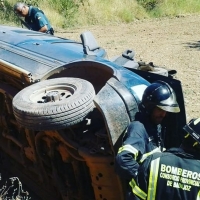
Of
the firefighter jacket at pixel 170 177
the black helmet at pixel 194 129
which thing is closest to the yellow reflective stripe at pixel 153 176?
the firefighter jacket at pixel 170 177

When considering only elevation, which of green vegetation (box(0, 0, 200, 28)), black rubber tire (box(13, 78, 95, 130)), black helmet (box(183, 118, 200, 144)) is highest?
black helmet (box(183, 118, 200, 144))

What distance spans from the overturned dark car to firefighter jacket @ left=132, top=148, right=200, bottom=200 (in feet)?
1.81

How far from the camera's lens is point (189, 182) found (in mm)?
3074

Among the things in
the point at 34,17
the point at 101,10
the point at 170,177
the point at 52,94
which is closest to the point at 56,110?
the point at 52,94

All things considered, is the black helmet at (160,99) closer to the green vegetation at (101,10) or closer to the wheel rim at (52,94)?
the wheel rim at (52,94)

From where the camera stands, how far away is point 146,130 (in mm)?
3783

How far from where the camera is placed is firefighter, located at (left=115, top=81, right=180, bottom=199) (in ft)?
11.1

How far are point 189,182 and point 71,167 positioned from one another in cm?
167

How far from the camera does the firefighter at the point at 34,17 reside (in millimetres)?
8469

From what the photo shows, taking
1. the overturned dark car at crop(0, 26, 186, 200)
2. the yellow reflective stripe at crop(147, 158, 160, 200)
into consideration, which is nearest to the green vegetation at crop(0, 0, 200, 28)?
the overturned dark car at crop(0, 26, 186, 200)

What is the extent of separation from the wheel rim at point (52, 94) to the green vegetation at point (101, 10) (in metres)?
12.5

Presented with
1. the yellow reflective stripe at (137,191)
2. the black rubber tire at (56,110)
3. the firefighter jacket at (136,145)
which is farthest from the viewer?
the black rubber tire at (56,110)

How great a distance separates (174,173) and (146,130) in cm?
75

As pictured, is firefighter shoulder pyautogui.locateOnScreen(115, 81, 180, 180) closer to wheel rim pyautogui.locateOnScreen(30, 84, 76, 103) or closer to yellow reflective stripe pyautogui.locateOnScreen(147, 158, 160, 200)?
yellow reflective stripe pyautogui.locateOnScreen(147, 158, 160, 200)
